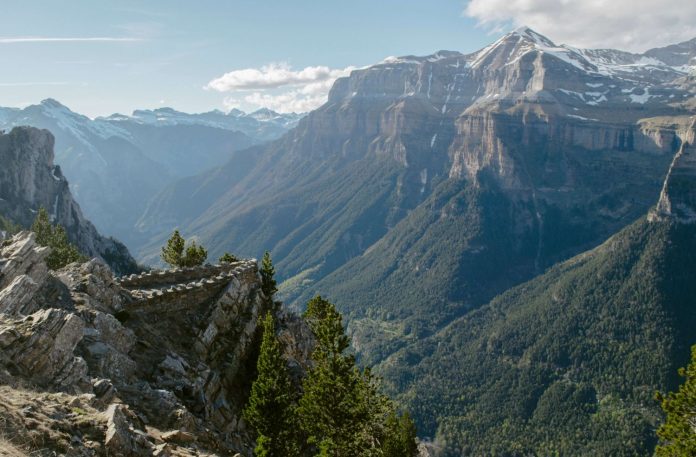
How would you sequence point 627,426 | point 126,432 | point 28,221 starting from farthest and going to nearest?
1. point 627,426
2. point 28,221
3. point 126,432

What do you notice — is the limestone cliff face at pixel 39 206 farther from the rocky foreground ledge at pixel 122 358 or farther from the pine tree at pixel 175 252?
the rocky foreground ledge at pixel 122 358

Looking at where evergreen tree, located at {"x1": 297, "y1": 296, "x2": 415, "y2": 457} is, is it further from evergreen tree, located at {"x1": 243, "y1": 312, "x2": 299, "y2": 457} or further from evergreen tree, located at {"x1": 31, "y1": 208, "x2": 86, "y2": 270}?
evergreen tree, located at {"x1": 31, "y1": 208, "x2": 86, "y2": 270}

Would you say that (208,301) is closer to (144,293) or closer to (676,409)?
(144,293)

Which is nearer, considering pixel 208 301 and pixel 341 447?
pixel 341 447

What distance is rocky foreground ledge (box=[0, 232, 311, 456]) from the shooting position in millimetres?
21516

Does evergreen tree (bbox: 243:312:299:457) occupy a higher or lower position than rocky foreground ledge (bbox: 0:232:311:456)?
lower

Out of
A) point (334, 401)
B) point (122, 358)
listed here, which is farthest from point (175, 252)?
point (334, 401)

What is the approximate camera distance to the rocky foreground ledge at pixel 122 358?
70.6 feet

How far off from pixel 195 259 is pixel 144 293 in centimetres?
3109

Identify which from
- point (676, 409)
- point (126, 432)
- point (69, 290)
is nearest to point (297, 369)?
point (69, 290)

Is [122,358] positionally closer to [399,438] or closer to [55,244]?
[399,438]

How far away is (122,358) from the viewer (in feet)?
108

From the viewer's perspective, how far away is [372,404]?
46.4 metres

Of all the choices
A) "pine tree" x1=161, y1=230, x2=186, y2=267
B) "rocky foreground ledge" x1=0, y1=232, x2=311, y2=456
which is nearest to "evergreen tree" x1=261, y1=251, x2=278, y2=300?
"rocky foreground ledge" x1=0, y1=232, x2=311, y2=456
